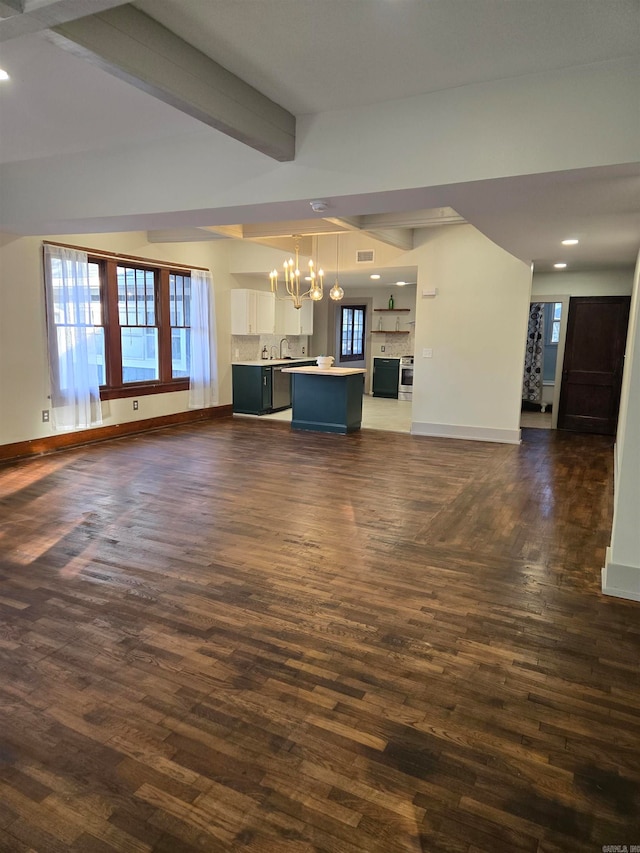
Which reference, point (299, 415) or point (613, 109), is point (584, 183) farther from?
point (299, 415)

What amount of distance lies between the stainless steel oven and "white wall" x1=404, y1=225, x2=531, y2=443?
3.57 meters

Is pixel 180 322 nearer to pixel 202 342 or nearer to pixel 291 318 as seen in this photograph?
pixel 202 342

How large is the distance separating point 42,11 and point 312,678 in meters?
2.82

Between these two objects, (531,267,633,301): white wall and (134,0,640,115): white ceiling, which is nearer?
(134,0,640,115): white ceiling

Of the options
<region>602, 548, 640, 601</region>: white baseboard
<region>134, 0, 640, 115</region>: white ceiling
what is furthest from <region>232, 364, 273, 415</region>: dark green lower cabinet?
<region>602, 548, 640, 601</region>: white baseboard

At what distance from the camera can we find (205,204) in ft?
13.0

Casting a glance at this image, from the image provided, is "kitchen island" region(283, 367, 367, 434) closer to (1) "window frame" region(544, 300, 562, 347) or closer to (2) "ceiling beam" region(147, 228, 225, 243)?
(2) "ceiling beam" region(147, 228, 225, 243)

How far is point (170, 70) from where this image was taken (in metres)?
2.55

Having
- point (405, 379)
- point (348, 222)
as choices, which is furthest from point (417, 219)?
point (405, 379)

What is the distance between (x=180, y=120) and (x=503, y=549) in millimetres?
3759

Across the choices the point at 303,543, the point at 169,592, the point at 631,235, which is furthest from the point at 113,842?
the point at 631,235

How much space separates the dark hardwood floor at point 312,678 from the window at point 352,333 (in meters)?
8.42

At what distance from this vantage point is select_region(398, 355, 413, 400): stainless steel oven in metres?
11.6

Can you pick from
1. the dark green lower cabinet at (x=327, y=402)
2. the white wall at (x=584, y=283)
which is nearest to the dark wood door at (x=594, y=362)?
the white wall at (x=584, y=283)
